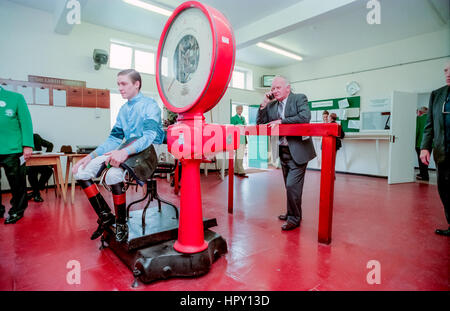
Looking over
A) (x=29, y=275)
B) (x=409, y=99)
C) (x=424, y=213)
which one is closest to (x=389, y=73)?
(x=409, y=99)

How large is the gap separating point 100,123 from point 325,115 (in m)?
4.76

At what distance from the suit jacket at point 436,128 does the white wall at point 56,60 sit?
490 centimetres

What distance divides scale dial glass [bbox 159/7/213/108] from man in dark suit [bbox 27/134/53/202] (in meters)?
3.05

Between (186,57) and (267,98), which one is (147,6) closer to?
(267,98)

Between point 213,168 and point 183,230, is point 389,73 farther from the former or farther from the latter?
point 183,230

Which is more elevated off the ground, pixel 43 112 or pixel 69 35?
pixel 69 35

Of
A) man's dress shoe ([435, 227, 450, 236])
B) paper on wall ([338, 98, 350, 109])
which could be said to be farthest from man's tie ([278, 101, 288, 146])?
paper on wall ([338, 98, 350, 109])

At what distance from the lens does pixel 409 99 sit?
5234 millimetres

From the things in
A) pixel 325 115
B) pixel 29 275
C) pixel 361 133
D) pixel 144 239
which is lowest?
pixel 29 275

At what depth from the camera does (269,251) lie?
1.89 meters

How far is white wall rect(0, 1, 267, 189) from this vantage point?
408 centimetres

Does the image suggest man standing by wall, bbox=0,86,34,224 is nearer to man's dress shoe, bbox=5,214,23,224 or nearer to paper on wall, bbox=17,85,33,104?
man's dress shoe, bbox=5,214,23,224

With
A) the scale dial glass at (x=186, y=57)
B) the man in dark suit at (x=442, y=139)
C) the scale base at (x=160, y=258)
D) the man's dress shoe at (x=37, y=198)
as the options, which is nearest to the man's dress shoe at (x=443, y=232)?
the man in dark suit at (x=442, y=139)

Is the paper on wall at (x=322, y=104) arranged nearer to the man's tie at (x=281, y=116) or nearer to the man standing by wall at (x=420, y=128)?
the man standing by wall at (x=420, y=128)
